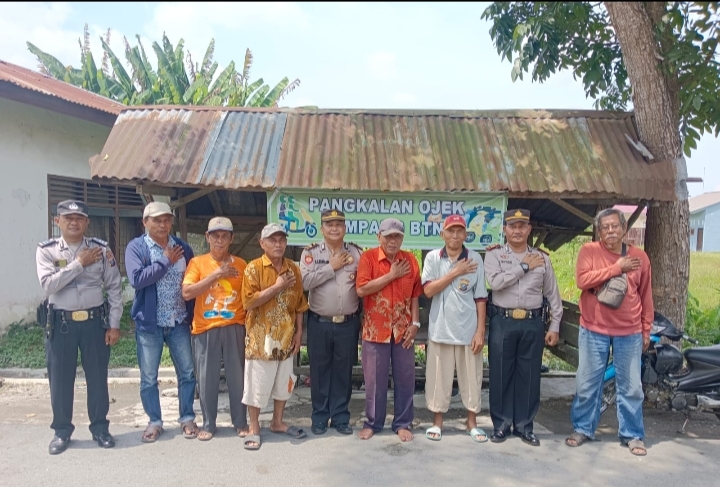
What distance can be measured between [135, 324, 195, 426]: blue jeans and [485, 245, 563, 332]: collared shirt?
2.54 metres

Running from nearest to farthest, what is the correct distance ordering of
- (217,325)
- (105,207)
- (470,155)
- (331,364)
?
(217,325), (331,364), (470,155), (105,207)

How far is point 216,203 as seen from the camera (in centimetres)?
632

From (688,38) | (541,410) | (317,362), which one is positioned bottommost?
(541,410)

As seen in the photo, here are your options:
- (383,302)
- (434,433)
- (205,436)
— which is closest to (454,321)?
(383,302)

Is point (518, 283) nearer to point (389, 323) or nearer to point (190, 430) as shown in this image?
point (389, 323)

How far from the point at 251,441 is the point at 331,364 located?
2.81 feet

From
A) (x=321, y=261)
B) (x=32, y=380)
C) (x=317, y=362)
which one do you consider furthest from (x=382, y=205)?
(x=32, y=380)

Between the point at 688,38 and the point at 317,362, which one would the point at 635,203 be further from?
the point at 317,362

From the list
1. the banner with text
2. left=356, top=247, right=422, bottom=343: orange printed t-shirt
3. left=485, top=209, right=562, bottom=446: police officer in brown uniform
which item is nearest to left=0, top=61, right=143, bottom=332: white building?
the banner with text

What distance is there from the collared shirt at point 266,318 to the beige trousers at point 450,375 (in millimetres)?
1202

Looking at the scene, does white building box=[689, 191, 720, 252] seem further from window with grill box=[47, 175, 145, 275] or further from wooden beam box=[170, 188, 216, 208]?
wooden beam box=[170, 188, 216, 208]

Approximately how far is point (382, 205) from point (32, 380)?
4544 mm

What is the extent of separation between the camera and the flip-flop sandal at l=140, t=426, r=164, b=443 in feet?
13.0

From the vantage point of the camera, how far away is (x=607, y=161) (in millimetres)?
5168
